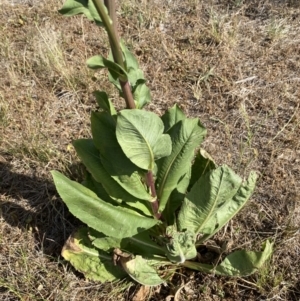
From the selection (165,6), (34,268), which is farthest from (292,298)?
(165,6)

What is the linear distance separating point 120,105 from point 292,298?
1699 mm

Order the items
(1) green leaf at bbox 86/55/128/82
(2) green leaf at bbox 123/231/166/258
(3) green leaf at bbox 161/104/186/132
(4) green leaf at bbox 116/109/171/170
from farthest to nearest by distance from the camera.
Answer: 1. (2) green leaf at bbox 123/231/166/258
2. (3) green leaf at bbox 161/104/186/132
3. (4) green leaf at bbox 116/109/171/170
4. (1) green leaf at bbox 86/55/128/82

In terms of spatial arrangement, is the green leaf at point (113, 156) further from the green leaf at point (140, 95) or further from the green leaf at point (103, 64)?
the green leaf at point (103, 64)

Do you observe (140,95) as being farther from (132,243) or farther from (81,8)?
(132,243)

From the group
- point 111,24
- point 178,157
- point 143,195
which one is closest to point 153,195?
point 143,195

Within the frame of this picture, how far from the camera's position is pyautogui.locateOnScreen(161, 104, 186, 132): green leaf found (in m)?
2.14

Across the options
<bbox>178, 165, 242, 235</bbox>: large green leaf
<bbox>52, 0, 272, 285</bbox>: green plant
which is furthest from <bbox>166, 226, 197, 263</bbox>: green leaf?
<bbox>178, 165, 242, 235</bbox>: large green leaf

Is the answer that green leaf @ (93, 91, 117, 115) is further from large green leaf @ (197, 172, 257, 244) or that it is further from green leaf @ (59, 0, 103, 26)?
large green leaf @ (197, 172, 257, 244)

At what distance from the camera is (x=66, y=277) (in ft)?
7.83

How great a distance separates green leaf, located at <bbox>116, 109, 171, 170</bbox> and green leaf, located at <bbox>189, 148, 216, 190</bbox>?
0.55m

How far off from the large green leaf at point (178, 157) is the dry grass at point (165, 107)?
1.71 ft

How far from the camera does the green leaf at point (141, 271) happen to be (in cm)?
209

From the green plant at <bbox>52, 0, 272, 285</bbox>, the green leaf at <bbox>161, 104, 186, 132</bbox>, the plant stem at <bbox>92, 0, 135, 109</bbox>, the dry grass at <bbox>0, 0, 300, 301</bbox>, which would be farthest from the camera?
the dry grass at <bbox>0, 0, 300, 301</bbox>

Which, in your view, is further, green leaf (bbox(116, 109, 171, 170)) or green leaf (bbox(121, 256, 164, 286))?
green leaf (bbox(121, 256, 164, 286))
